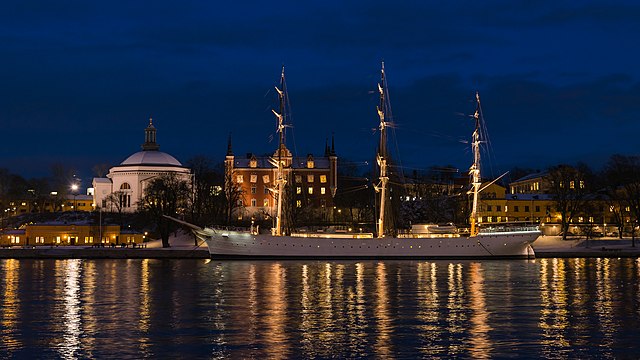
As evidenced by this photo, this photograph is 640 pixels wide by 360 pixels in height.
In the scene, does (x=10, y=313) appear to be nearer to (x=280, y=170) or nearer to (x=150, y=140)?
(x=280, y=170)

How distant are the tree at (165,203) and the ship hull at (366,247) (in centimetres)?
1485

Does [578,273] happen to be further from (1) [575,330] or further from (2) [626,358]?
(2) [626,358]

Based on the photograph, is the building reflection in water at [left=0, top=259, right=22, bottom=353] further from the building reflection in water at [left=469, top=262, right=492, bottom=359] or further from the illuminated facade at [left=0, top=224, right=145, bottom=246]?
the illuminated facade at [left=0, top=224, right=145, bottom=246]

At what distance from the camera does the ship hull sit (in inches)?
3110

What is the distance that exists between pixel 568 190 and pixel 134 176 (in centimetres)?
6621

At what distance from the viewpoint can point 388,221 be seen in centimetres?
8544

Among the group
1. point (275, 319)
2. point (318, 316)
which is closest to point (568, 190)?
point (318, 316)

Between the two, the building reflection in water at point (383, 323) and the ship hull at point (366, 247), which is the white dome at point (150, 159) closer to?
the ship hull at point (366, 247)

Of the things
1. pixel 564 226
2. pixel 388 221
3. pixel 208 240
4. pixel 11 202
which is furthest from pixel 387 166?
pixel 11 202

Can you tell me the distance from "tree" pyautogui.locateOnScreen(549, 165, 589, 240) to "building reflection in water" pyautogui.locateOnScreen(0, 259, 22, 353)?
71.6 metres

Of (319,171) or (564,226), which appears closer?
(564,226)

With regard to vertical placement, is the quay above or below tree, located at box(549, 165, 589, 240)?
below

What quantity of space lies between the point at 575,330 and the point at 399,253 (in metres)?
52.1

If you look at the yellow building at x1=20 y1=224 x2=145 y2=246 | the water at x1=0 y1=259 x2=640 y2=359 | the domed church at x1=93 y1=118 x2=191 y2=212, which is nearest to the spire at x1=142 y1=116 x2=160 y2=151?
the domed church at x1=93 y1=118 x2=191 y2=212
